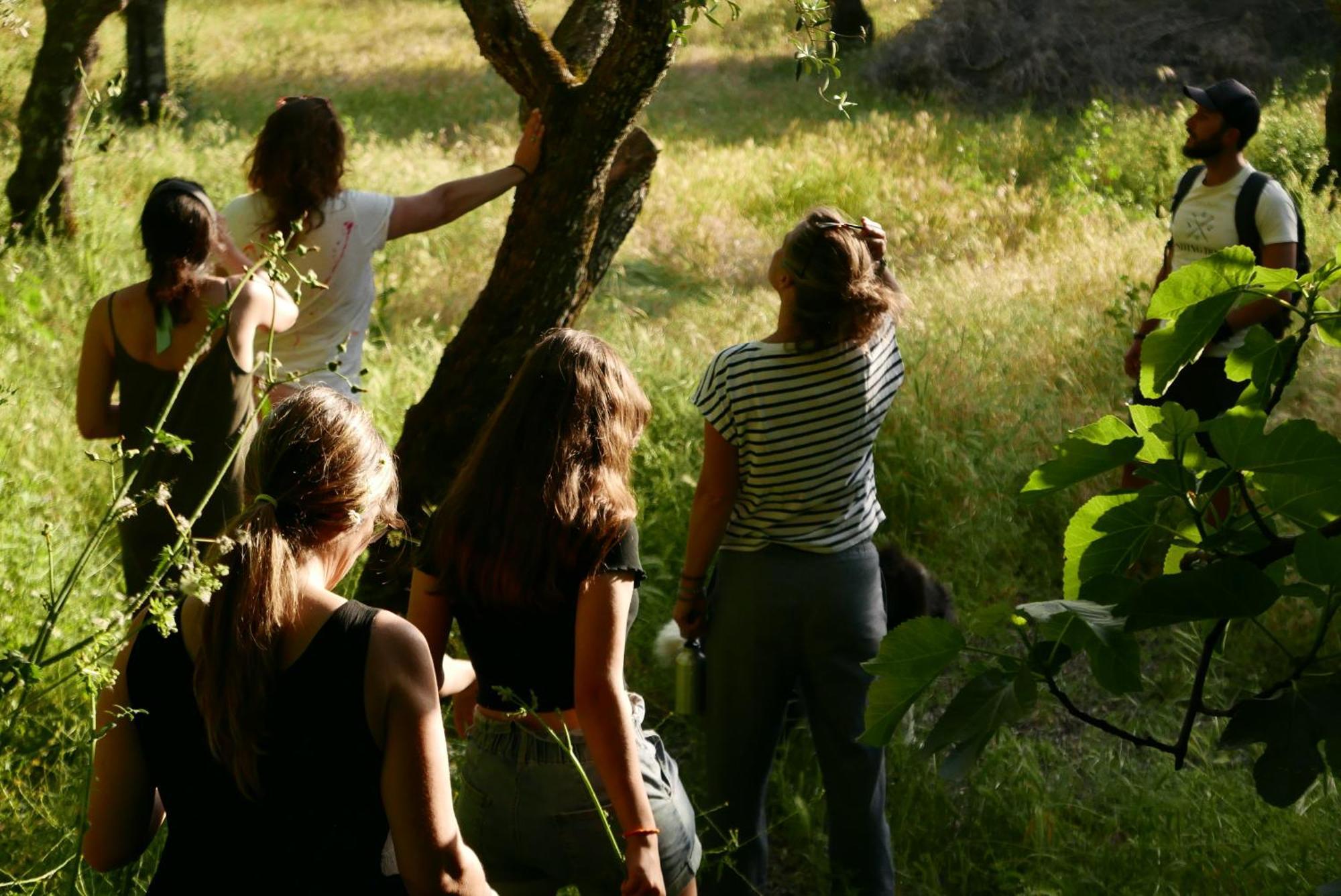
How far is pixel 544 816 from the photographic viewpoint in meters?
Result: 2.59

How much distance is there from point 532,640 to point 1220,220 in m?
3.58

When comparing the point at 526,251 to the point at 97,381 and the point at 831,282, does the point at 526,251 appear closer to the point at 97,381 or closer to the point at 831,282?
the point at 97,381

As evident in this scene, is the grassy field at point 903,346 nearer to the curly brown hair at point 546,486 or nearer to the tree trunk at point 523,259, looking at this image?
the curly brown hair at point 546,486

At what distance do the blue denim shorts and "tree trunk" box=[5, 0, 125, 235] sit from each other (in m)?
6.87

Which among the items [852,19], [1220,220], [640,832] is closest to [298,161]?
[640,832]

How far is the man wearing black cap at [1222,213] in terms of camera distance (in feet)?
16.0

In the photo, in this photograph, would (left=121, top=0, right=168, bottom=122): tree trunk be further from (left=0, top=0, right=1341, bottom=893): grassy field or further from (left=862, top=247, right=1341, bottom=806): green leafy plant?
(left=862, top=247, right=1341, bottom=806): green leafy plant

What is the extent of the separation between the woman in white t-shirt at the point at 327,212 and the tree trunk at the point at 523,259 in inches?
5.4

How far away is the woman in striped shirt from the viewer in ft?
11.1

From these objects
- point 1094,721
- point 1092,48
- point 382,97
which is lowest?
point 382,97

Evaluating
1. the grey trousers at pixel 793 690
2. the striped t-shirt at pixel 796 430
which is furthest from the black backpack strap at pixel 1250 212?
the grey trousers at pixel 793 690

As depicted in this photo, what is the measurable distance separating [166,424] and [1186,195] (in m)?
3.88

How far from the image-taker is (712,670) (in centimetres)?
359

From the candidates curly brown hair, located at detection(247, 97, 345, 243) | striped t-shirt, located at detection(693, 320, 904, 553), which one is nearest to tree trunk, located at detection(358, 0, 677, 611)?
curly brown hair, located at detection(247, 97, 345, 243)
